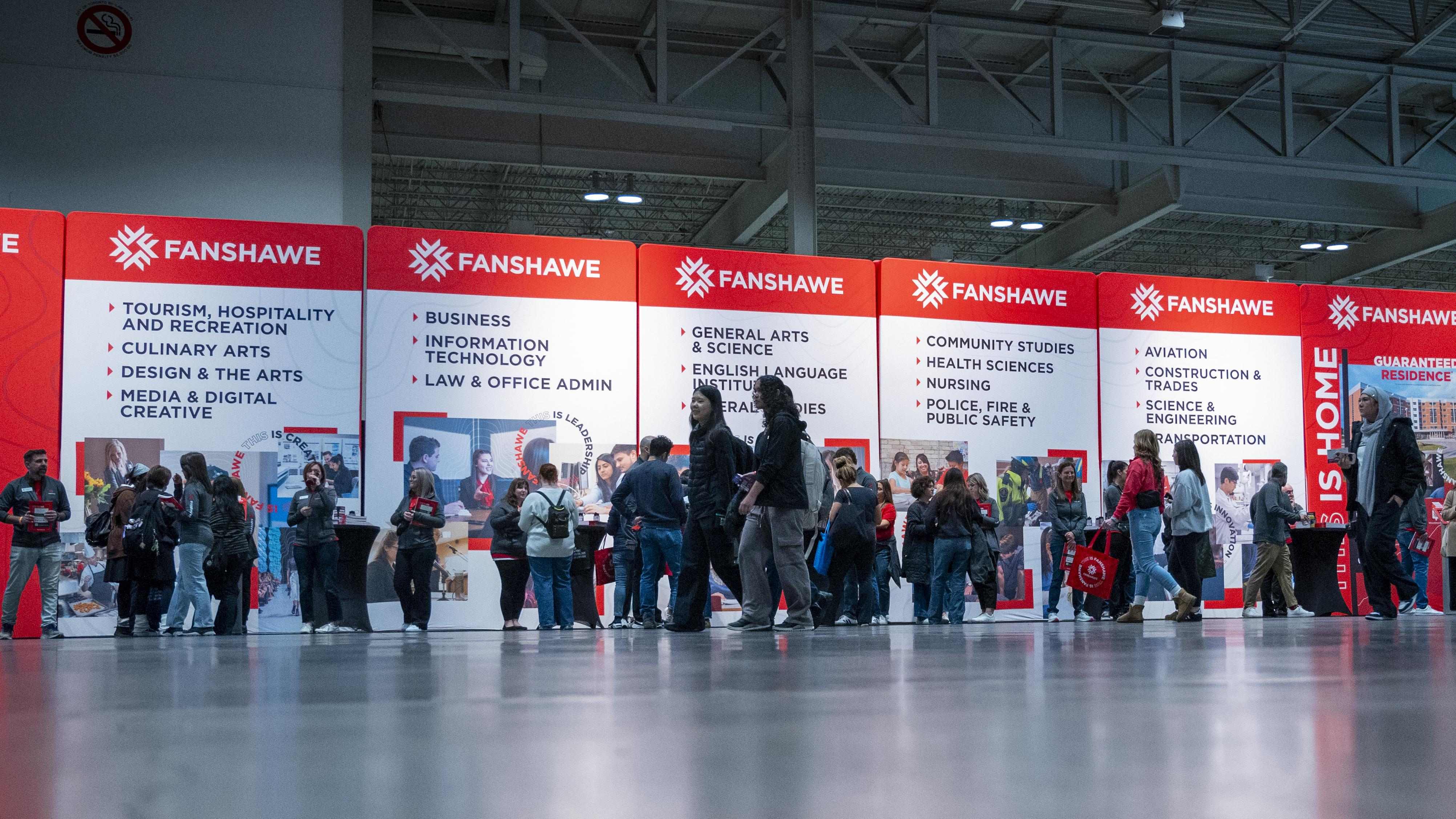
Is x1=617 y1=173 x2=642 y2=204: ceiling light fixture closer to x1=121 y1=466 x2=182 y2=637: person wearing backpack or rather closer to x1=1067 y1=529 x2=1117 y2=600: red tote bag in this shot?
x1=121 y1=466 x2=182 y2=637: person wearing backpack

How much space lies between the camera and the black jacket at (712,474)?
7.62 meters

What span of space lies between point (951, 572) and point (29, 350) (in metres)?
7.50

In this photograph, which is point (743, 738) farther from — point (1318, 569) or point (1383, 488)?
point (1318, 569)

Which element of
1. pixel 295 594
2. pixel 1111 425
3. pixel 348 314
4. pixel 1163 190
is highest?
pixel 1163 190

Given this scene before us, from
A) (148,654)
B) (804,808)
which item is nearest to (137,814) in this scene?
(804,808)

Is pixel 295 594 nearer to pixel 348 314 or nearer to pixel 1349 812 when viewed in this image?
pixel 348 314

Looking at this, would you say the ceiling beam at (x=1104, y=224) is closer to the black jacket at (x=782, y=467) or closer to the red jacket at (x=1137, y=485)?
the red jacket at (x=1137, y=485)

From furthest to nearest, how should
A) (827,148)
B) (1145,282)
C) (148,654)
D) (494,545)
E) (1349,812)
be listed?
(827,148) < (1145,282) < (494,545) < (148,654) < (1349,812)

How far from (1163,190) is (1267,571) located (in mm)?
7177

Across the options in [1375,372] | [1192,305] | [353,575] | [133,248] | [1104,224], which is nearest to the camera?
[133,248]

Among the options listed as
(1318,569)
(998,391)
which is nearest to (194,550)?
(998,391)

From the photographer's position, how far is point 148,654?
6004 mm

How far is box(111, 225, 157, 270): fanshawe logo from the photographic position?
10180mm

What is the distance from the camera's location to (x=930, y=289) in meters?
12.1
